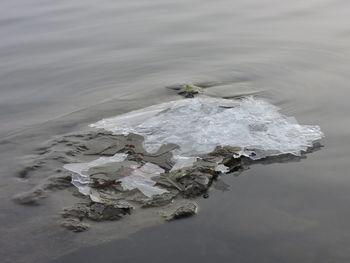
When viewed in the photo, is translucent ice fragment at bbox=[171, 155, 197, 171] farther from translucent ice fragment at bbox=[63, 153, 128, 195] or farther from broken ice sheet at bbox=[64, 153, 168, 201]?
translucent ice fragment at bbox=[63, 153, 128, 195]

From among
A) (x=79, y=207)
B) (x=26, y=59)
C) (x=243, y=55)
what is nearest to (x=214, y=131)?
(x=79, y=207)

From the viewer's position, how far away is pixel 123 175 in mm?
3383

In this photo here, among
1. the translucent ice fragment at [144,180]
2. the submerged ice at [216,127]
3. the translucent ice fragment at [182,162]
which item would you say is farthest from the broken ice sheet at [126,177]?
the submerged ice at [216,127]

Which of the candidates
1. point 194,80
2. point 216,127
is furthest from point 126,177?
point 194,80

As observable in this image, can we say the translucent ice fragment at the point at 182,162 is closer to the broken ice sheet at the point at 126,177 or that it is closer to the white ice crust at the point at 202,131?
the white ice crust at the point at 202,131

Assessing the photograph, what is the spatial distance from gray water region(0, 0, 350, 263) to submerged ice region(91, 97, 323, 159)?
0.20 metres

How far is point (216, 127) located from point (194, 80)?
1.31 meters

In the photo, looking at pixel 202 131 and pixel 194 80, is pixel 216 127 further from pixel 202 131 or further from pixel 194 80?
pixel 194 80

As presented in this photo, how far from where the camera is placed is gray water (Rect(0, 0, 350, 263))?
2654mm

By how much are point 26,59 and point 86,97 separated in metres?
1.61

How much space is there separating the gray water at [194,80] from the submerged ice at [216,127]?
0.20m

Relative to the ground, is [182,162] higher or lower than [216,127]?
lower

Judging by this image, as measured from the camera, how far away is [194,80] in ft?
16.7

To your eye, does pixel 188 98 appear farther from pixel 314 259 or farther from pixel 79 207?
pixel 314 259
